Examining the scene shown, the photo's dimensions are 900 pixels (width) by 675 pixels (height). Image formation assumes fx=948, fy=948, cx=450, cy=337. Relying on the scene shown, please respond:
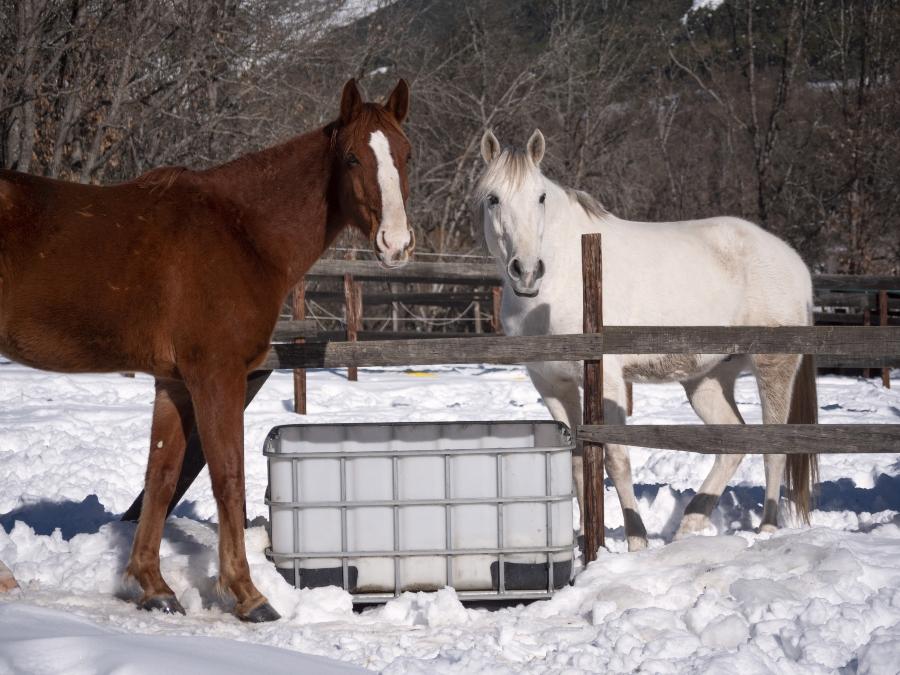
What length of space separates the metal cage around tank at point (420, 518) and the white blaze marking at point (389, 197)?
0.85m

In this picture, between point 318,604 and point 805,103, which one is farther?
point 805,103

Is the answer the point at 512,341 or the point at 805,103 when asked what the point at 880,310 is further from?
the point at 805,103

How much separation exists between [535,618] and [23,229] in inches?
93.2

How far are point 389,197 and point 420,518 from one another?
4.32 feet

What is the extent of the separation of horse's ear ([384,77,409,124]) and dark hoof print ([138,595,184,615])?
211cm

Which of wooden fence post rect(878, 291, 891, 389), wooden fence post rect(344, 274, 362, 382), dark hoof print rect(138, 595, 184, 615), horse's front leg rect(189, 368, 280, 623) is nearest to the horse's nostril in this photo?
horse's front leg rect(189, 368, 280, 623)

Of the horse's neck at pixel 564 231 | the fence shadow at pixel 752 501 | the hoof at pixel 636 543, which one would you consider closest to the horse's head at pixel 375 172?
the horse's neck at pixel 564 231

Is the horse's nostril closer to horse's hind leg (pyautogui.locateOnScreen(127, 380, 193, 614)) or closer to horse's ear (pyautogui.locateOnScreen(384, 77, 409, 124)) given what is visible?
horse's ear (pyautogui.locateOnScreen(384, 77, 409, 124))

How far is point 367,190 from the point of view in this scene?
12.2ft

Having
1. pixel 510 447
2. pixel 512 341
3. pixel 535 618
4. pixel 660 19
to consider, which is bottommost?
pixel 535 618

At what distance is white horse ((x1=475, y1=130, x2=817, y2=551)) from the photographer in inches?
188

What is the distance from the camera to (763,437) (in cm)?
406

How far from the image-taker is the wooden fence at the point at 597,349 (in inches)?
164

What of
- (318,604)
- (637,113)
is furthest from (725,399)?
(637,113)
